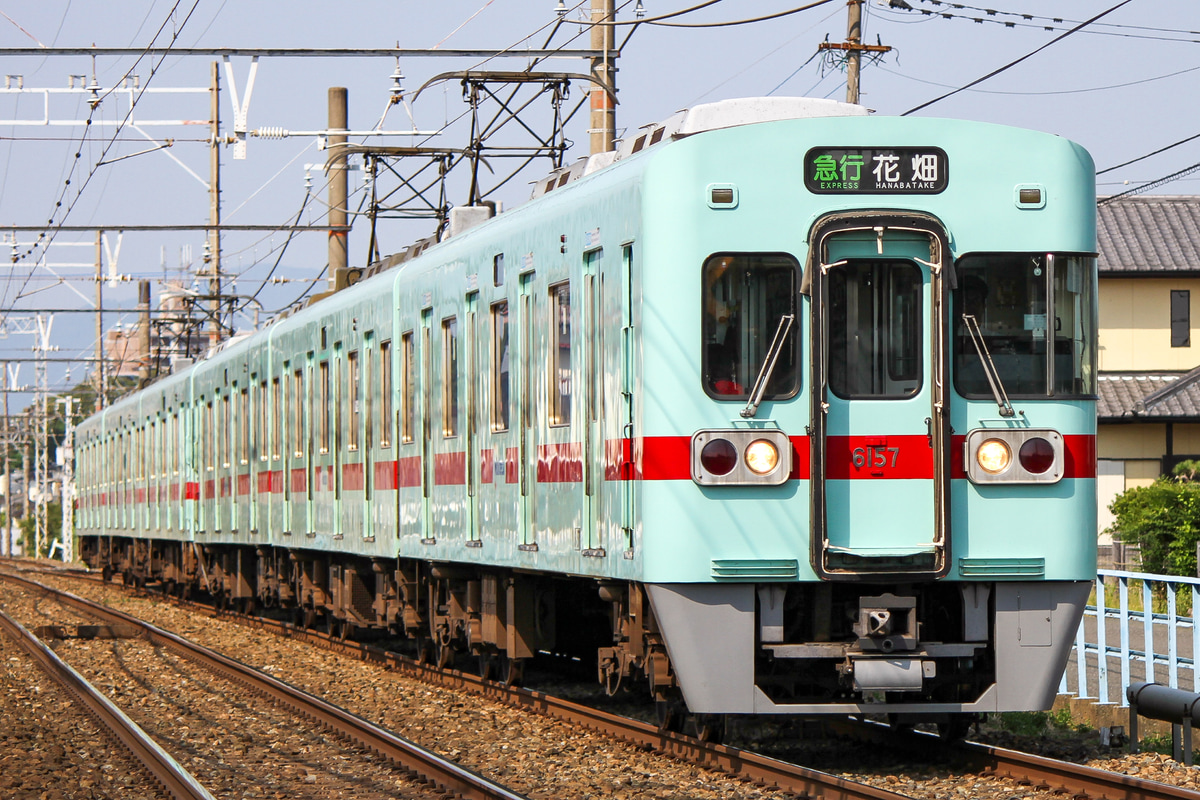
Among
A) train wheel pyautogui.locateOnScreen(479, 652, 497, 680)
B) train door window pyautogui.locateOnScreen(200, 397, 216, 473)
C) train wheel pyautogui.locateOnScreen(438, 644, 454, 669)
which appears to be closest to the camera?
train wheel pyautogui.locateOnScreen(479, 652, 497, 680)

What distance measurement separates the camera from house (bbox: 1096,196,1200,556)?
29219mm

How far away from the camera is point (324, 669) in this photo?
1524 cm

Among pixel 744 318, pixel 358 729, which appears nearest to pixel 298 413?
pixel 358 729

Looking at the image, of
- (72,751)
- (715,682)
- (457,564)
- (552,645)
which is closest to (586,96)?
(457,564)

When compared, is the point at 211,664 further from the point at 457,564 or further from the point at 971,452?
the point at 971,452

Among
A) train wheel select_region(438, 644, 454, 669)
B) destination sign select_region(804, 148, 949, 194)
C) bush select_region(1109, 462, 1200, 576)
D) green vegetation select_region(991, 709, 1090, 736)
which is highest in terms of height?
destination sign select_region(804, 148, 949, 194)

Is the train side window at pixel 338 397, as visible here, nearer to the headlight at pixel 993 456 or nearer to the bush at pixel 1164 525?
the headlight at pixel 993 456

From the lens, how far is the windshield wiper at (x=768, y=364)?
831 cm

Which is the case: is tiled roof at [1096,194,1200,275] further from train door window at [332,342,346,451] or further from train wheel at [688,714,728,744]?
train wheel at [688,714,728,744]

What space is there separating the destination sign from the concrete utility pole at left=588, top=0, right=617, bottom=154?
615 centimetres

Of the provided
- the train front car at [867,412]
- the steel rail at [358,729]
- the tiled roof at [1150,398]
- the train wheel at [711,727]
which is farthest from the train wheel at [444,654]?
the tiled roof at [1150,398]

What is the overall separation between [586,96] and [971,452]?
8217 millimetres

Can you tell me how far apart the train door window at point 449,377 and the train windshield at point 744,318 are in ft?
13.2

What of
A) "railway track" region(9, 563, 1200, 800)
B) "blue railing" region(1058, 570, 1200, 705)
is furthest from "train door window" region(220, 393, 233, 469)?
"railway track" region(9, 563, 1200, 800)
